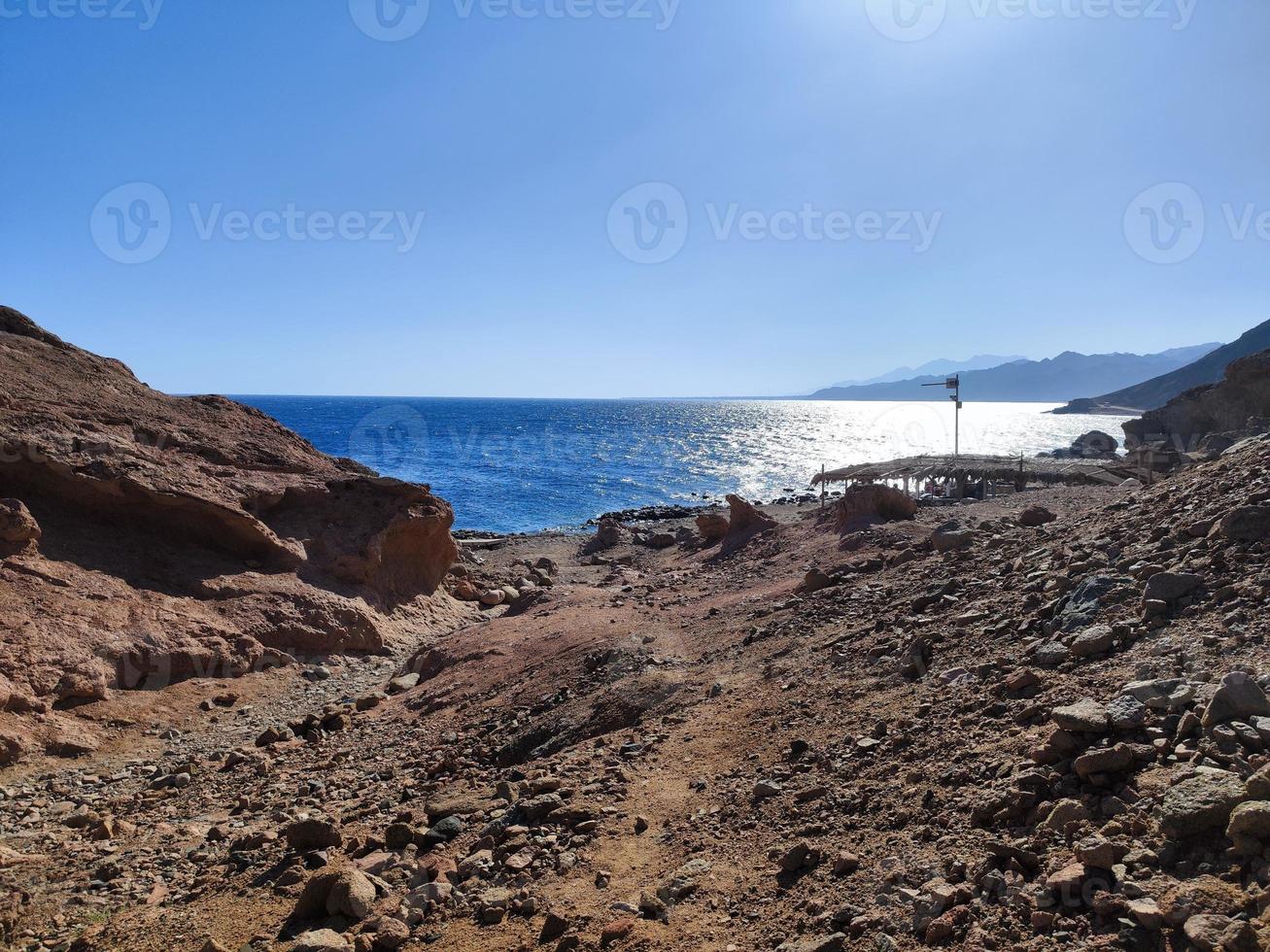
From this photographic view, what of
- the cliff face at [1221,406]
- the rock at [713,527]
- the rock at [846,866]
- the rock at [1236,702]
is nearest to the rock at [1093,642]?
the rock at [1236,702]

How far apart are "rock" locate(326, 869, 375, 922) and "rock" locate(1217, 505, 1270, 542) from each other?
6668 mm

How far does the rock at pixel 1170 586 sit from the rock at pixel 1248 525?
27.0 inches

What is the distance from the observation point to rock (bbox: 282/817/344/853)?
17.9ft

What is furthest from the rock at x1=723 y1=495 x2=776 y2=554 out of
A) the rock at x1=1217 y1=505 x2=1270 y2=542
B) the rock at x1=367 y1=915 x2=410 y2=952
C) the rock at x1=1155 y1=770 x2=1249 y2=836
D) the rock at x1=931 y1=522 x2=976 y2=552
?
the rock at x1=1155 y1=770 x2=1249 y2=836

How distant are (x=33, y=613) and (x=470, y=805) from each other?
6.27m

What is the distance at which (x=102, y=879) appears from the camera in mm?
5434

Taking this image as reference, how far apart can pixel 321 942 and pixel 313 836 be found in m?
1.66

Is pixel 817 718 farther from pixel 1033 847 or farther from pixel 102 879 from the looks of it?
pixel 102 879

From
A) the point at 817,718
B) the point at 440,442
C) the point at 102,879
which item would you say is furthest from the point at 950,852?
the point at 440,442

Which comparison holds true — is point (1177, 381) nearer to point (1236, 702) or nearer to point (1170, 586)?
point (1170, 586)

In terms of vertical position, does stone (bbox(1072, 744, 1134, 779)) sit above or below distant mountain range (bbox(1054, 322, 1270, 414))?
below

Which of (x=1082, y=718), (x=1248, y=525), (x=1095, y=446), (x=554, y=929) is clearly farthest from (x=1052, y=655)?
(x=1095, y=446)

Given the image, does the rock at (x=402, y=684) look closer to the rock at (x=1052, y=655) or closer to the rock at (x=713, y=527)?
the rock at (x=1052, y=655)

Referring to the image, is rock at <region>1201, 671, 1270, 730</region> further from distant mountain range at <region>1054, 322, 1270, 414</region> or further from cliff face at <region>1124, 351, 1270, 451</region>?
distant mountain range at <region>1054, 322, 1270, 414</region>
